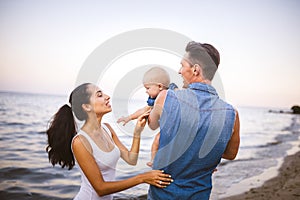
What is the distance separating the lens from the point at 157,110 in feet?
5.13

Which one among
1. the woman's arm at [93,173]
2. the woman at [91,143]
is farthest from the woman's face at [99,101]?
the woman's arm at [93,173]

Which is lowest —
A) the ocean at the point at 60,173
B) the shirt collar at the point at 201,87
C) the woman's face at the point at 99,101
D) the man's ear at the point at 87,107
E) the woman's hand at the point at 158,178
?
the ocean at the point at 60,173

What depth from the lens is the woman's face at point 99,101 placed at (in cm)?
220

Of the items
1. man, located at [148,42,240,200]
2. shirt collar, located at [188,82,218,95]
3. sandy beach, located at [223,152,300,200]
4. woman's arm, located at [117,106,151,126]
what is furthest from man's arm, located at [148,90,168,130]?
sandy beach, located at [223,152,300,200]

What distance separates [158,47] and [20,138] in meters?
10.5

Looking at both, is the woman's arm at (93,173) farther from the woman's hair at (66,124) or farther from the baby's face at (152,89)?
the baby's face at (152,89)

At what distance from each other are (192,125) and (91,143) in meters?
0.84

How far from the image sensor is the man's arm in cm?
155

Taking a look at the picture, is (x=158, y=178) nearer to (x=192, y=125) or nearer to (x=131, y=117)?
(x=192, y=125)

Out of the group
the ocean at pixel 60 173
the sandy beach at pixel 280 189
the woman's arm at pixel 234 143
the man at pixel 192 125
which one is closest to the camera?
the man at pixel 192 125

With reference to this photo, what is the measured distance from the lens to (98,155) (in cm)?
202

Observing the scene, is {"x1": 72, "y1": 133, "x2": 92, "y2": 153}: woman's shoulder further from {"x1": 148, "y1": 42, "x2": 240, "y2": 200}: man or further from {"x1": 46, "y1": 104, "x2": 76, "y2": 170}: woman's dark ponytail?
{"x1": 148, "y1": 42, "x2": 240, "y2": 200}: man

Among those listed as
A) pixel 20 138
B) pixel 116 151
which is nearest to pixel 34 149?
pixel 20 138

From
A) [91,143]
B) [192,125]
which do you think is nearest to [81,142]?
[91,143]
